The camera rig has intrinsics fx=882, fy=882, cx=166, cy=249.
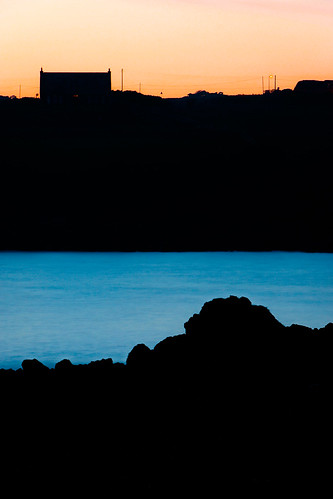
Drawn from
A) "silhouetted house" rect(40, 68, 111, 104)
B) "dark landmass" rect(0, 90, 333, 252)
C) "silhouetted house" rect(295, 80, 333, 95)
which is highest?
"silhouetted house" rect(295, 80, 333, 95)

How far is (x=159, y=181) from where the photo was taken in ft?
176

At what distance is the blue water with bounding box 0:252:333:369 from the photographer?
18953mm

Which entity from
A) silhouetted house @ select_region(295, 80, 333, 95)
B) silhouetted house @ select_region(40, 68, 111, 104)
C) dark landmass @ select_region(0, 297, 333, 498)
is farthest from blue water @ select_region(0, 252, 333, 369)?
silhouetted house @ select_region(295, 80, 333, 95)

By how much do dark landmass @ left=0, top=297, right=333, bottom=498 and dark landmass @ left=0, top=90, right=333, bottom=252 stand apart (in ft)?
117

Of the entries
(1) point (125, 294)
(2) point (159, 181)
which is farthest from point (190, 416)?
(2) point (159, 181)

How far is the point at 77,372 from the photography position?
9648 millimetres

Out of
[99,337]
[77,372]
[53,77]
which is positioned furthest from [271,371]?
[53,77]

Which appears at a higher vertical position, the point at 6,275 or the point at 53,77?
the point at 53,77

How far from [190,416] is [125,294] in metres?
19.7

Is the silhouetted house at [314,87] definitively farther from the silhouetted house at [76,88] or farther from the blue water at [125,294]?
the blue water at [125,294]

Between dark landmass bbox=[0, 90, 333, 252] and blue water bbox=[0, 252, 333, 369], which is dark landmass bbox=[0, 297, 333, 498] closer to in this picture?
blue water bbox=[0, 252, 333, 369]

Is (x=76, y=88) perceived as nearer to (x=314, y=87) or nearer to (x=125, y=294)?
(x=314, y=87)

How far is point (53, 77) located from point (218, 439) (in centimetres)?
6476

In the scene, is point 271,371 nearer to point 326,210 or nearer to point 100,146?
point 326,210
